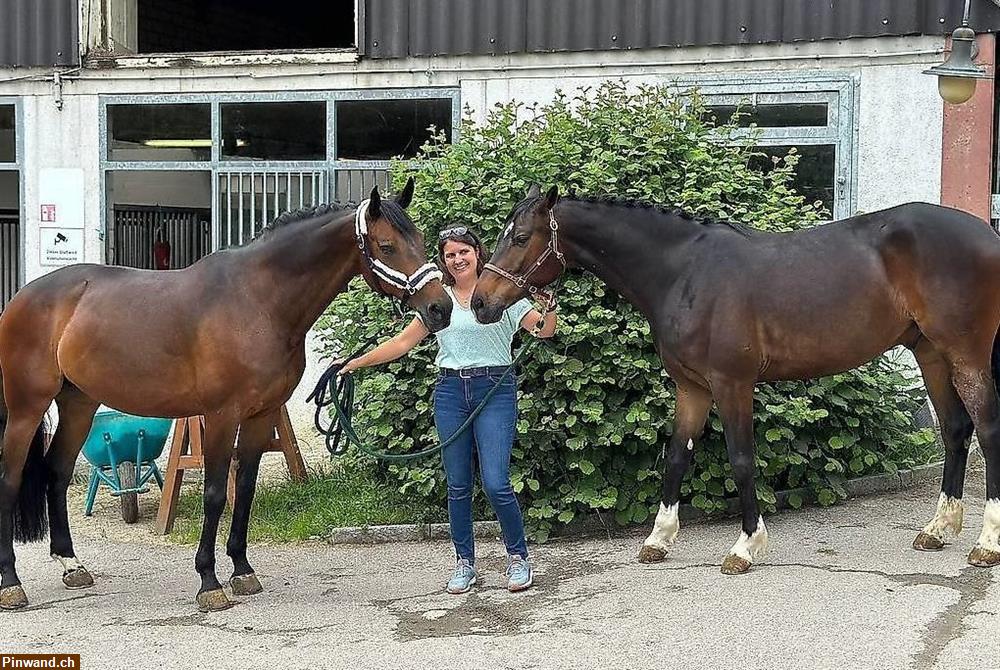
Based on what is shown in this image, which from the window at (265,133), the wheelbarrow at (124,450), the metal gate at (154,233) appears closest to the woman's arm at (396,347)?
the wheelbarrow at (124,450)

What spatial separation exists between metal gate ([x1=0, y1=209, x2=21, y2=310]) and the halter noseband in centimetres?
945

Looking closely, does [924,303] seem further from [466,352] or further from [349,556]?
[349,556]

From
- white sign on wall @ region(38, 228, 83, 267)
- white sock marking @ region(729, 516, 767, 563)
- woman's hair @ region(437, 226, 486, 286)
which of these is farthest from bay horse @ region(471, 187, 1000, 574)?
white sign on wall @ region(38, 228, 83, 267)

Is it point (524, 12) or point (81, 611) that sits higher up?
point (524, 12)

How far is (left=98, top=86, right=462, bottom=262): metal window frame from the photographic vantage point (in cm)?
1059

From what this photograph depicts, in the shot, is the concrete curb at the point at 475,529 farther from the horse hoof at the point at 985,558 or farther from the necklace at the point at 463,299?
the necklace at the point at 463,299

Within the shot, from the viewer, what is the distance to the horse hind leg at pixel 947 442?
20.4 feet

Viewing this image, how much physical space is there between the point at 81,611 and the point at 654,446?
3311 mm

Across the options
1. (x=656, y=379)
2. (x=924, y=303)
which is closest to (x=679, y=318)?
(x=656, y=379)

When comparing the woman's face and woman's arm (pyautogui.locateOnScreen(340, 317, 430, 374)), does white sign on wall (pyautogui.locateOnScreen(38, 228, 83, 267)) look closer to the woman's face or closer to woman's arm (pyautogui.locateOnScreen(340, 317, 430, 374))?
woman's arm (pyautogui.locateOnScreen(340, 317, 430, 374))

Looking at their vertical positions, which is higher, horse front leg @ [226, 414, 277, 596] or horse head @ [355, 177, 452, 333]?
horse head @ [355, 177, 452, 333]

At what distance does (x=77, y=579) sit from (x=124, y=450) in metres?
1.60

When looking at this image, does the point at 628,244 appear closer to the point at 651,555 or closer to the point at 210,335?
the point at 651,555

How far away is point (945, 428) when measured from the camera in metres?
6.36
